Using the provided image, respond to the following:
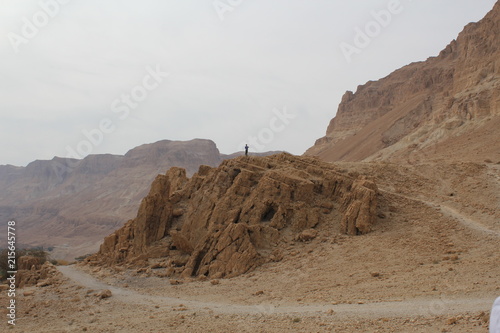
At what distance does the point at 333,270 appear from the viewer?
563 inches

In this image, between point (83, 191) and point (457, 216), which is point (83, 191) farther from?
point (457, 216)

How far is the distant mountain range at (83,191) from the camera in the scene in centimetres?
8606

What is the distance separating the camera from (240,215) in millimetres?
18094

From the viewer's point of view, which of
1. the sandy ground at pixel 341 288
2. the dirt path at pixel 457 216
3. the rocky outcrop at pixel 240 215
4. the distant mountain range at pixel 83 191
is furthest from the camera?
the distant mountain range at pixel 83 191

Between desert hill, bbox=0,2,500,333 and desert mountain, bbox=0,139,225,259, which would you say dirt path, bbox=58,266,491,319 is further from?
desert mountain, bbox=0,139,225,259

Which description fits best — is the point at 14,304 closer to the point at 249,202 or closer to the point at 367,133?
the point at 249,202

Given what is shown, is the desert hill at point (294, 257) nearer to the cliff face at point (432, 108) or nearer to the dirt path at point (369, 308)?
the dirt path at point (369, 308)

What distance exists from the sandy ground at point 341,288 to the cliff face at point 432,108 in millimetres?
16161

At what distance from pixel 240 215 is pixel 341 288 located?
6.53 metres

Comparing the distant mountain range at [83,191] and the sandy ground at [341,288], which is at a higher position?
the distant mountain range at [83,191]

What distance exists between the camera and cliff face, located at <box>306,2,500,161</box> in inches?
1535

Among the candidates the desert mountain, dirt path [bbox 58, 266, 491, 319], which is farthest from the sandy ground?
the desert mountain

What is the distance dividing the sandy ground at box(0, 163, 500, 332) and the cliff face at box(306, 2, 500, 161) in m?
16.2

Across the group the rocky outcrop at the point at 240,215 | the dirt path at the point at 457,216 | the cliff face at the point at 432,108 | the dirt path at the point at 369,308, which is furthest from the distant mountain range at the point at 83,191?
the dirt path at the point at 369,308
